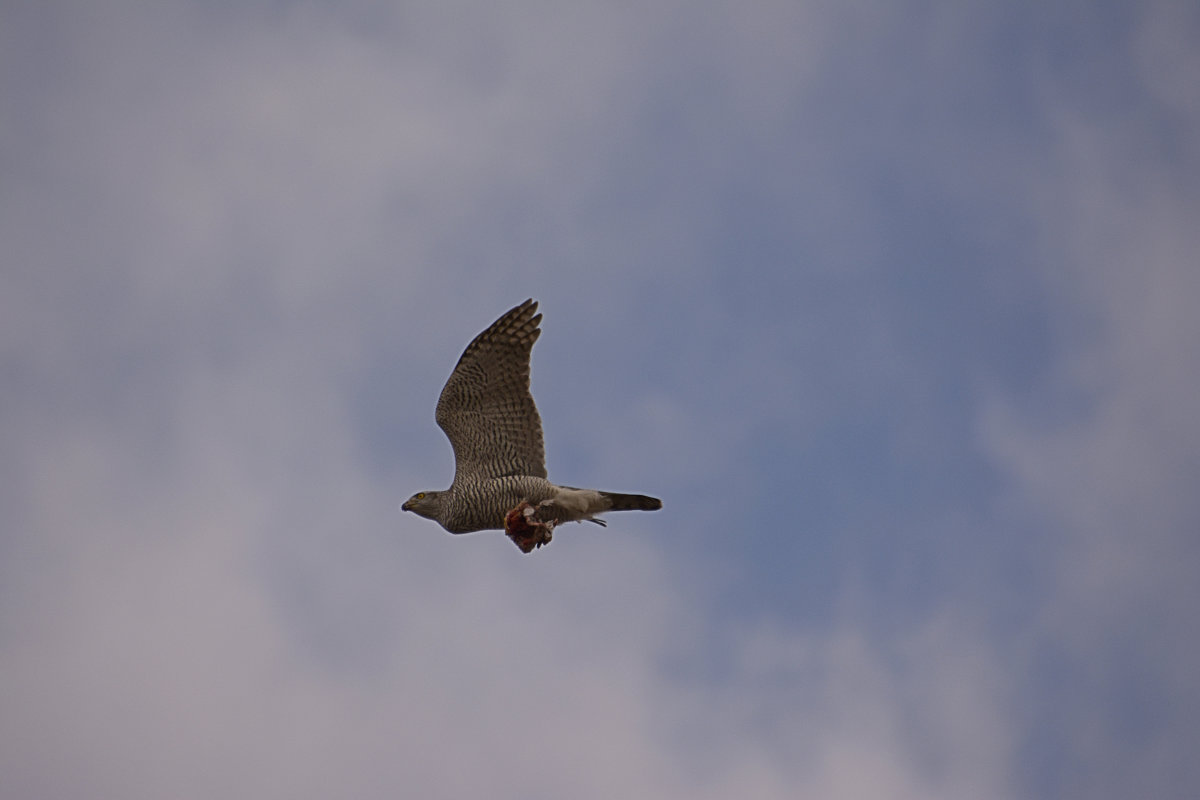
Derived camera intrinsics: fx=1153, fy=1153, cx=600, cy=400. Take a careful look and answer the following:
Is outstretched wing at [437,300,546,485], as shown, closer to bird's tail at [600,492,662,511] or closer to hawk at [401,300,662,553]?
hawk at [401,300,662,553]

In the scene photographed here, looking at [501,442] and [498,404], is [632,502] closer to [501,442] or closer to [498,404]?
[501,442]

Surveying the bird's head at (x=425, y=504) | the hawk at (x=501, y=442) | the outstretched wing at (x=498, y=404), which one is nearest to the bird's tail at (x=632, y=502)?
the hawk at (x=501, y=442)

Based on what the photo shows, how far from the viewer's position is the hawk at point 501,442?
1445cm

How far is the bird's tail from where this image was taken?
14570 millimetres

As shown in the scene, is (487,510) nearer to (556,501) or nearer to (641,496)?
(556,501)

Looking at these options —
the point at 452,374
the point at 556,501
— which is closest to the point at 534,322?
the point at 452,374

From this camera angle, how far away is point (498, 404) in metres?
14.8

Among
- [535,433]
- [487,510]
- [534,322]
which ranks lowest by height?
[487,510]

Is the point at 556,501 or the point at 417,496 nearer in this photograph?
the point at 556,501

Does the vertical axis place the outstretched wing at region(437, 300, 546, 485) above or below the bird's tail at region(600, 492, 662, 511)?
above

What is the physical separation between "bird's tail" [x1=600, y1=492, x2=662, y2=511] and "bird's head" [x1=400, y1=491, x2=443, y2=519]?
7.45ft

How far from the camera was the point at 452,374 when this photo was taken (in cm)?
1475

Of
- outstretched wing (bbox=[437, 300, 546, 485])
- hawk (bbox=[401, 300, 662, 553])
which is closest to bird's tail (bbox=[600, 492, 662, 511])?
hawk (bbox=[401, 300, 662, 553])

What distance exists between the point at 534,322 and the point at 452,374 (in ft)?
4.16
